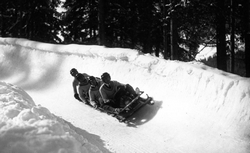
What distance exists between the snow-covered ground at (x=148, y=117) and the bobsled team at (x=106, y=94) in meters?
0.31

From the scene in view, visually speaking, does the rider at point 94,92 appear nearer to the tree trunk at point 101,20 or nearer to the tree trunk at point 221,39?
the tree trunk at point 221,39

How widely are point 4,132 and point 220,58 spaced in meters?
9.95

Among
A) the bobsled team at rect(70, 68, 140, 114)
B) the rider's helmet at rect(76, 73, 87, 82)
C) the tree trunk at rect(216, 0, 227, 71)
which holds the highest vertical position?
the tree trunk at rect(216, 0, 227, 71)

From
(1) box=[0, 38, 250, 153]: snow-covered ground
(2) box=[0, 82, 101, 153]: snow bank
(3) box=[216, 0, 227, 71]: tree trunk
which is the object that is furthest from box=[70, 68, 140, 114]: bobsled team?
(3) box=[216, 0, 227, 71]: tree trunk

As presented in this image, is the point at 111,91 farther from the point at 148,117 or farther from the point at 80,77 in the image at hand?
the point at 80,77

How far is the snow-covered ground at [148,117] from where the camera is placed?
3.14 metres

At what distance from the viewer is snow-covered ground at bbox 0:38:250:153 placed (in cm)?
314

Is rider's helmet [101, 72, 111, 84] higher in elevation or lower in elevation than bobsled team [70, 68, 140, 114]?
higher

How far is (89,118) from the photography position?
688 cm

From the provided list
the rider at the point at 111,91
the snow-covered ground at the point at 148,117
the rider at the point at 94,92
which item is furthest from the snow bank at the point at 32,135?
the rider at the point at 94,92

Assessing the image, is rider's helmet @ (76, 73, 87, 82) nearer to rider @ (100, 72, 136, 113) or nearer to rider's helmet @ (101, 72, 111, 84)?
rider @ (100, 72, 136, 113)

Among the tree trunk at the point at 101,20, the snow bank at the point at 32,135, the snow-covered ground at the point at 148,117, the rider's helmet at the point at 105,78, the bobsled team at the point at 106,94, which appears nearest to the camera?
the snow bank at the point at 32,135

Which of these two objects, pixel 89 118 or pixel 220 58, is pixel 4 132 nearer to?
pixel 89 118

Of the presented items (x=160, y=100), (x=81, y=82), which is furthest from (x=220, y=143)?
(x=81, y=82)
